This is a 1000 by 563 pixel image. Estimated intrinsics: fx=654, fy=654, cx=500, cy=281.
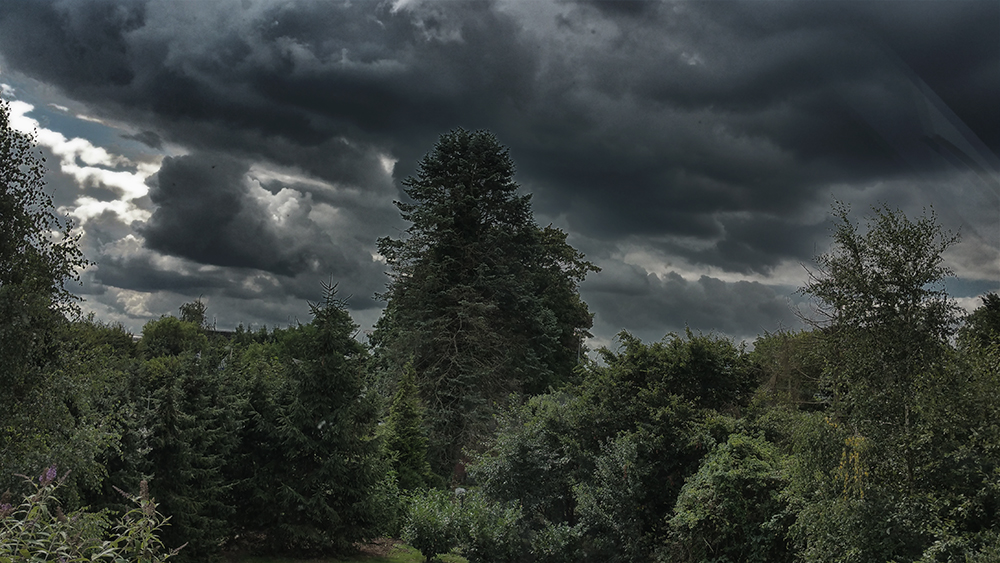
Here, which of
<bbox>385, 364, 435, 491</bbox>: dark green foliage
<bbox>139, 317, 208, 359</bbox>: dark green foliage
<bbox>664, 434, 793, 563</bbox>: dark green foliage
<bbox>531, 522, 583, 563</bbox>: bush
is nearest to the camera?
<bbox>664, 434, 793, 563</bbox>: dark green foliage

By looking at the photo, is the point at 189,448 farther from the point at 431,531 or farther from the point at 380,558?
the point at 380,558

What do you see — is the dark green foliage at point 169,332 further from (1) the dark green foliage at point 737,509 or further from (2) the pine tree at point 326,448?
(1) the dark green foliage at point 737,509

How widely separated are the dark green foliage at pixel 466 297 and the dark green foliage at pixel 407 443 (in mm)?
4673

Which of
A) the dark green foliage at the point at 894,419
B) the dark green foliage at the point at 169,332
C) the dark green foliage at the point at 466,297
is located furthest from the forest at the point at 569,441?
the dark green foliage at the point at 169,332

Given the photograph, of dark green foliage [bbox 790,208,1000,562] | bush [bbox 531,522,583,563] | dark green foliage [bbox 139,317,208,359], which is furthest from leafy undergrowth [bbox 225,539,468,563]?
dark green foliage [bbox 139,317,208,359]

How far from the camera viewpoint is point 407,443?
24953 millimetres

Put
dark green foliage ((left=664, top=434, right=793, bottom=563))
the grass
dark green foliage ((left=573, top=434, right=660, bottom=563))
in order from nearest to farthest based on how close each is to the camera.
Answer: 1. dark green foliage ((left=664, top=434, right=793, bottom=563))
2. dark green foliage ((left=573, top=434, right=660, bottom=563))
3. the grass

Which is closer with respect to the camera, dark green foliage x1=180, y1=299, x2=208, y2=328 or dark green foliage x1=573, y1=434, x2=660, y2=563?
dark green foliage x1=573, y1=434, x2=660, y2=563

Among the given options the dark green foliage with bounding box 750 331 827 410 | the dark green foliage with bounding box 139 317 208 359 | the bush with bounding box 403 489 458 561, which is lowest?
the bush with bounding box 403 489 458 561

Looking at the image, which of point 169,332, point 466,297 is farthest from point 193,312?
point 466,297

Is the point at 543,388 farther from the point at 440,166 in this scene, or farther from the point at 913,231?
the point at 913,231

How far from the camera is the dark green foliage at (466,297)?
31.8m

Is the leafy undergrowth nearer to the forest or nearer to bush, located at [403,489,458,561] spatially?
the forest

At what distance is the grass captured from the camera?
1717 cm
